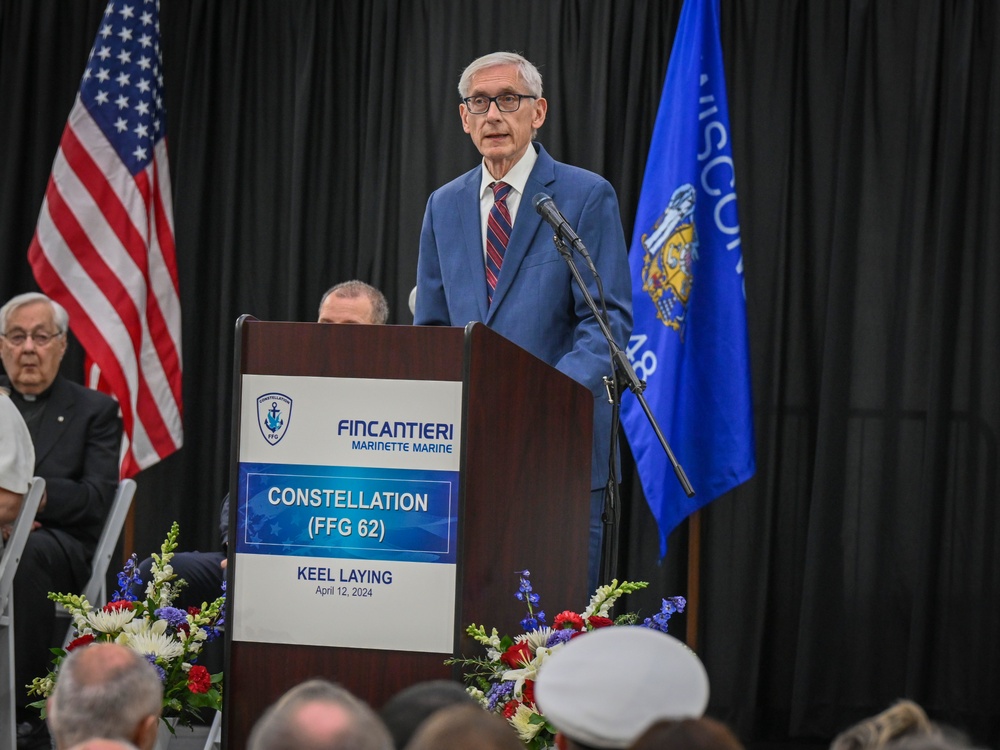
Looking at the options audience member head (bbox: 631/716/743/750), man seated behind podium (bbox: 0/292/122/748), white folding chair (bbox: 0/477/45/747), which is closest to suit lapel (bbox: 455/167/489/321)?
white folding chair (bbox: 0/477/45/747)

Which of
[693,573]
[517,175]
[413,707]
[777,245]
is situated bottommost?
[693,573]

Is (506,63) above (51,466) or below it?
above

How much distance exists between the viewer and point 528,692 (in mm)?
2211

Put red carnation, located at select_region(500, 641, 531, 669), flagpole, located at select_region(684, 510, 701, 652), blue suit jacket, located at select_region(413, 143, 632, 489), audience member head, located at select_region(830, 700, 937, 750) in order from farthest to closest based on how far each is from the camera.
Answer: flagpole, located at select_region(684, 510, 701, 652)
blue suit jacket, located at select_region(413, 143, 632, 489)
red carnation, located at select_region(500, 641, 531, 669)
audience member head, located at select_region(830, 700, 937, 750)

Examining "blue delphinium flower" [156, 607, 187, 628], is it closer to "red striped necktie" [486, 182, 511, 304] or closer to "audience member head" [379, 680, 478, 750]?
"red striped necktie" [486, 182, 511, 304]

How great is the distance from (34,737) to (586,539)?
2438 millimetres

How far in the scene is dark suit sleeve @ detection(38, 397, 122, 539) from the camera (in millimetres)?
4832

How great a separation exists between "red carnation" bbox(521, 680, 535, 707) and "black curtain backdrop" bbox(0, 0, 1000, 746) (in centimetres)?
355

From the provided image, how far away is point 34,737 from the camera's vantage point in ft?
14.3

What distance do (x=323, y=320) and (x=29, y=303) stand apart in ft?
Answer: 4.82

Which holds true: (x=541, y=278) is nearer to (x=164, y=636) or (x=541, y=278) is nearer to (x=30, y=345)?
(x=164, y=636)

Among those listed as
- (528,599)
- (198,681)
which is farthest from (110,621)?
(528,599)

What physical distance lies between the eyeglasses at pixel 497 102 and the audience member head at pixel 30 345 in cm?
284

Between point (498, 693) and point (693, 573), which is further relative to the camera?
point (693, 573)
